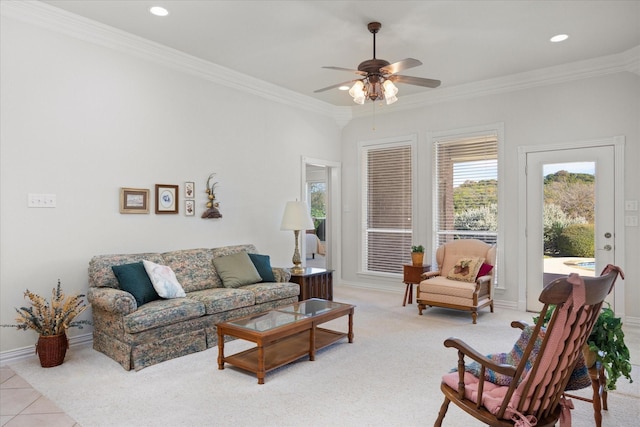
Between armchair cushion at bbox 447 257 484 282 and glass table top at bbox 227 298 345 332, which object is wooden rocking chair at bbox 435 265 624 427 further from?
armchair cushion at bbox 447 257 484 282

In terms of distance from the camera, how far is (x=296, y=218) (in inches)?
211

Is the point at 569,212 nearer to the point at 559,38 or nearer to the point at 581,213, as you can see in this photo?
the point at 581,213

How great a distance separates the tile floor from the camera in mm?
2451

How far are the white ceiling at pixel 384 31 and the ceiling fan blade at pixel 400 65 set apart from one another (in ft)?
1.72

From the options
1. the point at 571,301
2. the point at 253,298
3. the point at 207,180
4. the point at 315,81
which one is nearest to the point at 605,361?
the point at 571,301

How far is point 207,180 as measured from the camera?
500 cm

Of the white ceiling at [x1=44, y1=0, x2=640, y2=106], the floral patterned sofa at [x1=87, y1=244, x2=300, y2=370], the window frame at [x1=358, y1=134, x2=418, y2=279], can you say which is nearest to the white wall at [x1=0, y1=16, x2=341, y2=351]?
the floral patterned sofa at [x1=87, y1=244, x2=300, y2=370]

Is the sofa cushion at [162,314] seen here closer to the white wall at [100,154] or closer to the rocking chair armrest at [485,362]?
the white wall at [100,154]

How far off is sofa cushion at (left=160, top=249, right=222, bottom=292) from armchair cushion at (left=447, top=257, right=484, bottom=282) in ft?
9.39

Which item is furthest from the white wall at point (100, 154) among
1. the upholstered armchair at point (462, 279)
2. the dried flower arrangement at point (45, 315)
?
the upholstered armchair at point (462, 279)

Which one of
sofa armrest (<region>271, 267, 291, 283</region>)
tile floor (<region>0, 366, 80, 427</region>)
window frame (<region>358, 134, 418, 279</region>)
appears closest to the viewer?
tile floor (<region>0, 366, 80, 427</region>)

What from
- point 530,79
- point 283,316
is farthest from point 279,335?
point 530,79

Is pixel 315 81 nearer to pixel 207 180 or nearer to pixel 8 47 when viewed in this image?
pixel 207 180

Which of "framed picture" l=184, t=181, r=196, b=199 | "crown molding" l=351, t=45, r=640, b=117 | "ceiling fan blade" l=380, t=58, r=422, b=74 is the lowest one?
"framed picture" l=184, t=181, r=196, b=199
